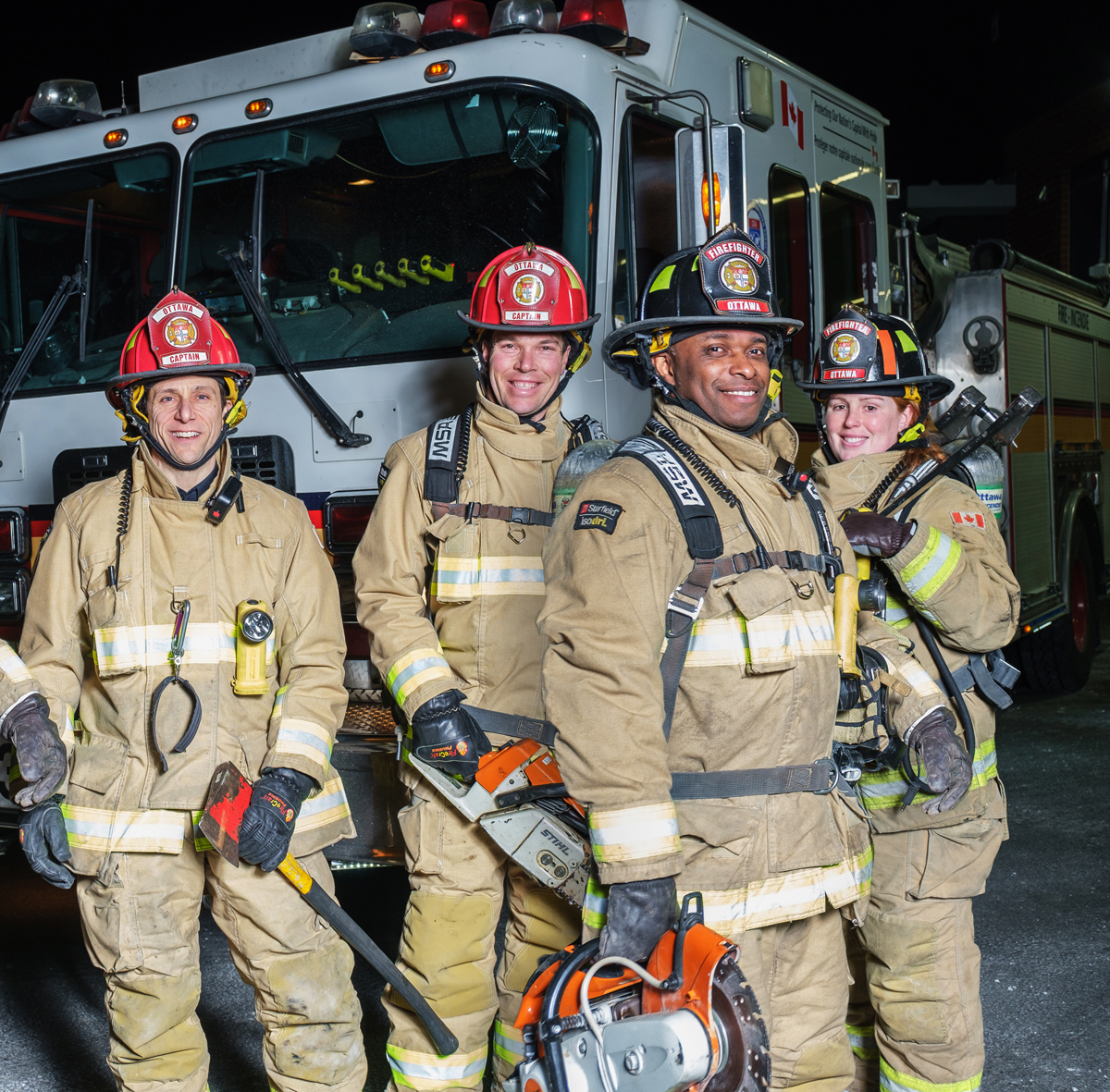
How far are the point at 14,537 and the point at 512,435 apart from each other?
6.19 feet

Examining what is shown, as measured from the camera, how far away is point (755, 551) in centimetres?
232

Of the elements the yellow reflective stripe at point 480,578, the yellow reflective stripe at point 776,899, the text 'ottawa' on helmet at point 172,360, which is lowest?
the yellow reflective stripe at point 776,899

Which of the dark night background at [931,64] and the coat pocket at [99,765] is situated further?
the dark night background at [931,64]

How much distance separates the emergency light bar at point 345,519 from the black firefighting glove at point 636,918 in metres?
1.85

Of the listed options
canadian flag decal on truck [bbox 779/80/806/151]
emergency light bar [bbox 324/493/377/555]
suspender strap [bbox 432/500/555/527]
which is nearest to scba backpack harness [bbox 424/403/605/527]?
suspender strap [bbox 432/500/555/527]

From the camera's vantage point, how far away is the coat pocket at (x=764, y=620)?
2.26m

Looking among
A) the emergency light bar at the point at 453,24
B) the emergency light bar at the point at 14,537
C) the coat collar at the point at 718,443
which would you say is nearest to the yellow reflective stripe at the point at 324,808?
the coat collar at the point at 718,443

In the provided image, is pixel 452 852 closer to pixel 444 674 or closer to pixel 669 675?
pixel 444 674

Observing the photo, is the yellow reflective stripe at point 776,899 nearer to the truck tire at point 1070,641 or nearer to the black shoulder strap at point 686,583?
the black shoulder strap at point 686,583

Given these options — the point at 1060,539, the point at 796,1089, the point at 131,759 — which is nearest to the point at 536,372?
the point at 131,759

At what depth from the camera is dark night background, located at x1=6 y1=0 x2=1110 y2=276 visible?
13289 mm

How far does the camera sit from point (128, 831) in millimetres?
2762

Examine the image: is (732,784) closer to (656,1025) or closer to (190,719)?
(656,1025)

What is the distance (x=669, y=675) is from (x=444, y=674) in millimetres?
834
